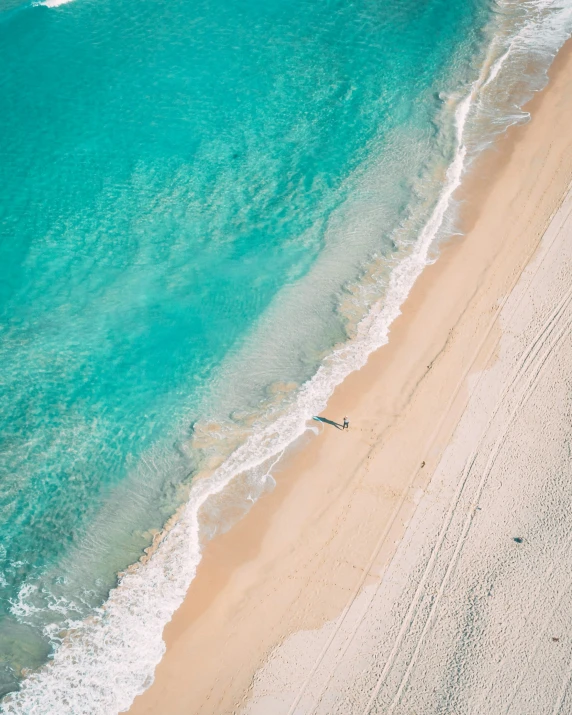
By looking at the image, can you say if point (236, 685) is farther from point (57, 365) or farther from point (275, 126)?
point (275, 126)

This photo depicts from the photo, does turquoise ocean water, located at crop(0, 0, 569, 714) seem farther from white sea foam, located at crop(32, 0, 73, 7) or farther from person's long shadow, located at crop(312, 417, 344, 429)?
white sea foam, located at crop(32, 0, 73, 7)

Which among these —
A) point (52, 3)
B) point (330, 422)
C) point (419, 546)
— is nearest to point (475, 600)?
point (419, 546)

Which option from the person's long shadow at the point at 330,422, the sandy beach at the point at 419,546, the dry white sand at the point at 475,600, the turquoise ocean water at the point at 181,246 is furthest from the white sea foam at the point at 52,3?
the dry white sand at the point at 475,600

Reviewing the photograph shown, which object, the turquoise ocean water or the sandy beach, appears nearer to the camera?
the sandy beach

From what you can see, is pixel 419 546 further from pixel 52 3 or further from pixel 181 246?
pixel 52 3

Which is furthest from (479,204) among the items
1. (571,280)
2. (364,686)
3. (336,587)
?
(364,686)

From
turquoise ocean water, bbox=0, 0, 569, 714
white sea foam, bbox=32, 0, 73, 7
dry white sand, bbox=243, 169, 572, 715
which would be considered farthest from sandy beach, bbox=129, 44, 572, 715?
white sea foam, bbox=32, 0, 73, 7
